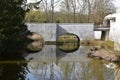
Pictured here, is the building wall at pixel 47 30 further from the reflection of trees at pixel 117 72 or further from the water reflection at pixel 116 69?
the reflection of trees at pixel 117 72

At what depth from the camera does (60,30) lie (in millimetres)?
39562

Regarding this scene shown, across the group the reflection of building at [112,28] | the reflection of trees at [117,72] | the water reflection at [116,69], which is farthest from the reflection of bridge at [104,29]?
the reflection of trees at [117,72]

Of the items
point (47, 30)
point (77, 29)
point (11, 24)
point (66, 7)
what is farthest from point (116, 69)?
point (66, 7)

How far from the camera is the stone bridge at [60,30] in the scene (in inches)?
1522

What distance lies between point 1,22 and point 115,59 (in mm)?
8347

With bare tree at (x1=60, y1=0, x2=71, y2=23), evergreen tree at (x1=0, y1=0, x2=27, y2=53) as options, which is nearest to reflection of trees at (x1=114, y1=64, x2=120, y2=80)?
evergreen tree at (x1=0, y1=0, x2=27, y2=53)

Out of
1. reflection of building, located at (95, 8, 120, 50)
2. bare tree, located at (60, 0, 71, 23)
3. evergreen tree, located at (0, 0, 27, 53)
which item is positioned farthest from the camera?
bare tree, located at (60, 0, 71, 23)

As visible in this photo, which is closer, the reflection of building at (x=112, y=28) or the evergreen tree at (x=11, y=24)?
the evergreen tree at (x=11, y=24)

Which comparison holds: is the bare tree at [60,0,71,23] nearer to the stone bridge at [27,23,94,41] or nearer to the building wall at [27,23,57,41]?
the stone bridge at [27,23,94,41]

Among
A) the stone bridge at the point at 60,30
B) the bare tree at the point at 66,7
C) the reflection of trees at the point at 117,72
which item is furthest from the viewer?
the bare tree at the point at 66,7

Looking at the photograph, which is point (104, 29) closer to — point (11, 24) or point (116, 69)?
point (11, 24)

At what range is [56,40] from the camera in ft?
130

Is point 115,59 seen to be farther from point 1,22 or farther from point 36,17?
point 36,17

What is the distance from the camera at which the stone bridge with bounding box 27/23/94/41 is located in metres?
38.7
